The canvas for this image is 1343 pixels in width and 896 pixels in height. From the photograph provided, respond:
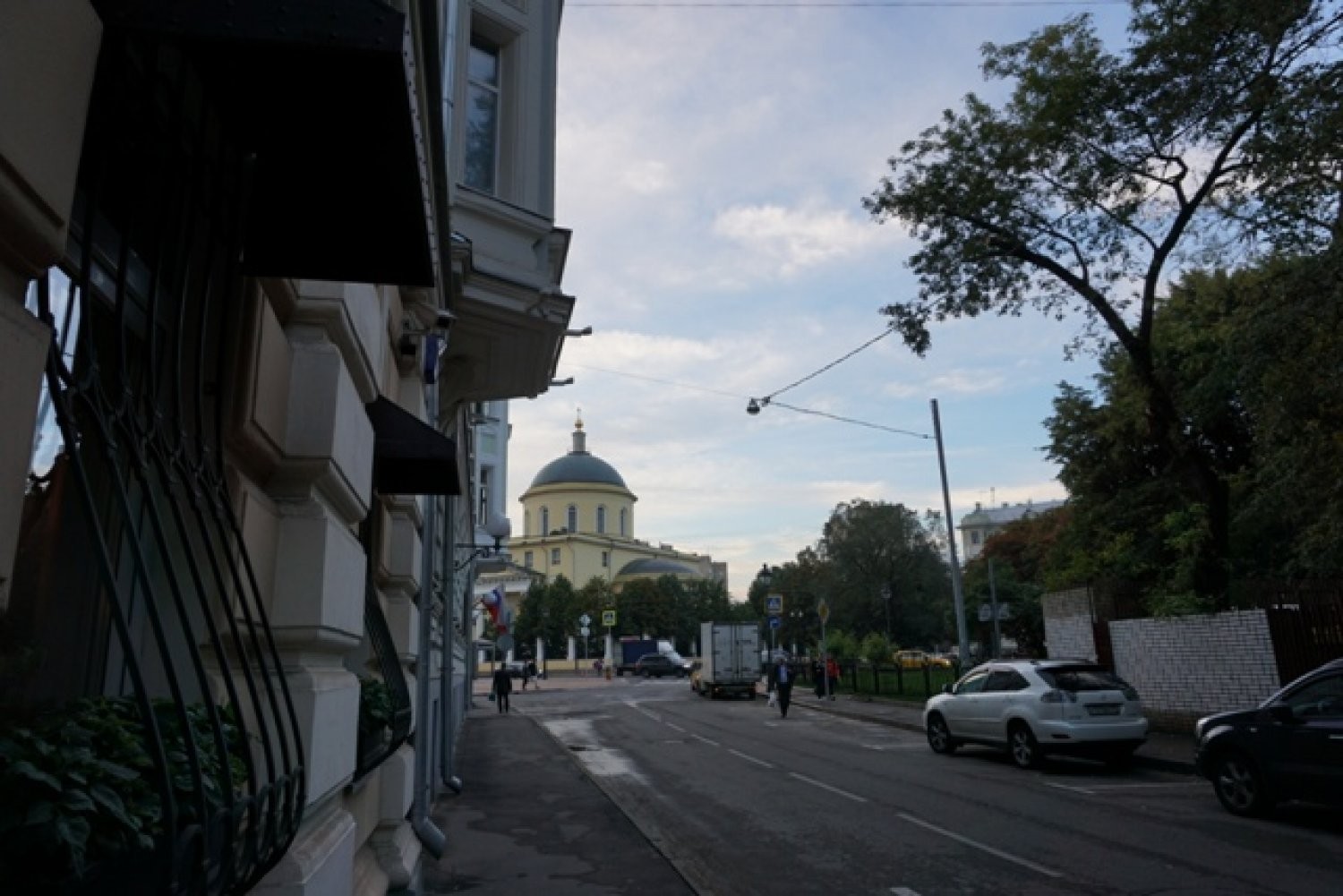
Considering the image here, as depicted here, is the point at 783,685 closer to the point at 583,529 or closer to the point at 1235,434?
the point at 1235,434

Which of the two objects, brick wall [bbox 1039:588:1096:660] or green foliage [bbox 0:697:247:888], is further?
brick wall [bbox 1039:588:1096:660]

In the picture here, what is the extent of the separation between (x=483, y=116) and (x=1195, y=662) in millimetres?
16154

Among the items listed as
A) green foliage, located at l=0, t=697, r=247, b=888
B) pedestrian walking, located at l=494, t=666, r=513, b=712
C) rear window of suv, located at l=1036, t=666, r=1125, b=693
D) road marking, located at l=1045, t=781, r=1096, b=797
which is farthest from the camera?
pedestrian walking, located at l=494, t=666, r=513, b=712

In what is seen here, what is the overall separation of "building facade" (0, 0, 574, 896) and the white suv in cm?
Answer: 1278

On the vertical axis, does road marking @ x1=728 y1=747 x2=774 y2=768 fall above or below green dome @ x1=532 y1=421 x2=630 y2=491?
below

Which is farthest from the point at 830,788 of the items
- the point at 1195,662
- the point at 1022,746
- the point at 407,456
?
the point at 407,456

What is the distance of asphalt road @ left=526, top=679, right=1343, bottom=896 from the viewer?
316 inches

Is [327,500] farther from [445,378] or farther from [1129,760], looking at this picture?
[1129,760]

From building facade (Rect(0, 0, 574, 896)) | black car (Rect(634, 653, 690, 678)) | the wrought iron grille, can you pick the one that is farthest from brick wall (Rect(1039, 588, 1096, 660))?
black car (Rect(634, 653, 690, 678))

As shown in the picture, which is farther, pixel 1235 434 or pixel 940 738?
pixel 1235 434

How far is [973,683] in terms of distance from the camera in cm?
1702

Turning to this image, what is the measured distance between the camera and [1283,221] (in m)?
14.3

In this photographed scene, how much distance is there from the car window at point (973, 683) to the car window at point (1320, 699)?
6809mm

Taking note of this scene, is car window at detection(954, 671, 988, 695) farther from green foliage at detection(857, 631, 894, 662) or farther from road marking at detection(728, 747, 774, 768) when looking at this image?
green foliage at detection(857, 631, 894, 662)
